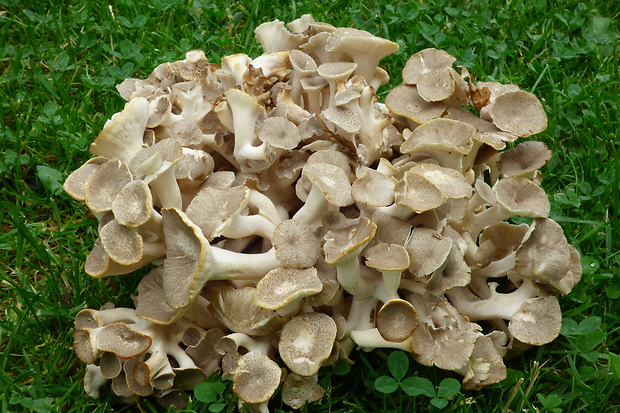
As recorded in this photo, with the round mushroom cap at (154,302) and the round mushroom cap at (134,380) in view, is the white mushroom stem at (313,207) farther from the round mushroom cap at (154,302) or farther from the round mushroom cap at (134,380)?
the round mushroom cap at (134,380)

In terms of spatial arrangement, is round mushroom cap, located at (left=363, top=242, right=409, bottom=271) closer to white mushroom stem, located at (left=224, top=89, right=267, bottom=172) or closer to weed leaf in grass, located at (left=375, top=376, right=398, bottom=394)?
weed leaf in grass, located at (left=375, top=376, right=398, bottom=394)

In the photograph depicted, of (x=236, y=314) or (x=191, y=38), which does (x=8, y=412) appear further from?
(x=191, y=38)

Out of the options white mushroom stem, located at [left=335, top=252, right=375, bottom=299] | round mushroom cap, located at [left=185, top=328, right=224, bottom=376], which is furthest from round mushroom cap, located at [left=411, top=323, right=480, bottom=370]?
round mushroom cap, located at [left=185, top=328, right=224, bottom=376]

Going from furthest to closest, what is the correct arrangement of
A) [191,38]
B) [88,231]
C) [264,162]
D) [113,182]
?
[191,38], [88,231], [264,162], [113,182]

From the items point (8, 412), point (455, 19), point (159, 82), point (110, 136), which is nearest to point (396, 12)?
point (455, 19)

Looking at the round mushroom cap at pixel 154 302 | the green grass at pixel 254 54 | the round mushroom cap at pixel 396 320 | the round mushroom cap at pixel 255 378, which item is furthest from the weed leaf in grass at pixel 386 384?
the round mushroom cap at pixel 154 302

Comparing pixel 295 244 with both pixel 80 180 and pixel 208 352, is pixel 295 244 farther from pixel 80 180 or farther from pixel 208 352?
pixel 80 180
